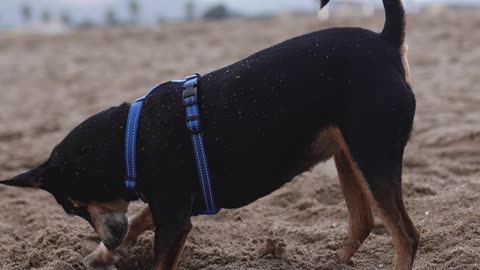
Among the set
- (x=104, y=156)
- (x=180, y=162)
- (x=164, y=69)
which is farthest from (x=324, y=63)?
(x=164, y=69)

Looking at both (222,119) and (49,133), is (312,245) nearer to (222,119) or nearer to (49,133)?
(222,119)

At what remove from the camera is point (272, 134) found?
3910 millimetres

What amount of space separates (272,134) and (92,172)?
45.9 inches

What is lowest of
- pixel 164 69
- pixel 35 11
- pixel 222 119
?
pixel 35 11

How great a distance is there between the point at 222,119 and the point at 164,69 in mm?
10992

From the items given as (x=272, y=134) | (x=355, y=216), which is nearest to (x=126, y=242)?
(x=272, y=134)

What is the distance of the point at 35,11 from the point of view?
42.3 m

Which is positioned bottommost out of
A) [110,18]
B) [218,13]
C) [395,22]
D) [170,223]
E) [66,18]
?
[66,18]

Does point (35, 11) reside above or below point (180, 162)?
below

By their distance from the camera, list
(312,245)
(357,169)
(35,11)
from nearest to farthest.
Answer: (357,169), (312,245), (35,11)

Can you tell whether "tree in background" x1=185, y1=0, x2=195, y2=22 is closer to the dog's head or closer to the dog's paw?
the dog's paw

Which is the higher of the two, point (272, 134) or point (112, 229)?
point (272, 134)

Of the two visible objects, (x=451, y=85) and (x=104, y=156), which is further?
(x=451, y=85)

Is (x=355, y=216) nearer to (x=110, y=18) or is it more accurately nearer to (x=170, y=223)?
(x=170, y=223)
